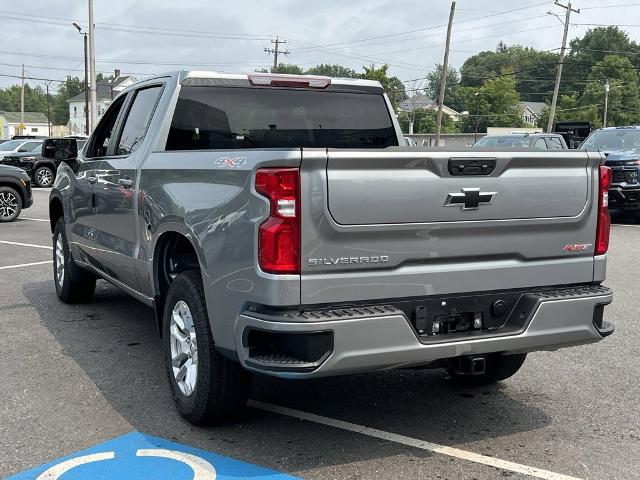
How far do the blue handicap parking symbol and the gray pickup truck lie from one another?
1.00ft

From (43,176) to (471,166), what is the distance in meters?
23.7

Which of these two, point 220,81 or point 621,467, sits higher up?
point 220,81

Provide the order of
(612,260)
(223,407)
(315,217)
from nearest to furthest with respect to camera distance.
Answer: (315,217) < (223,407) < (612,260)

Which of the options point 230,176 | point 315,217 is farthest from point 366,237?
point 230,176

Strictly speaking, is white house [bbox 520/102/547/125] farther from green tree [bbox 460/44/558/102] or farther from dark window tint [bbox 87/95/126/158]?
dark window tint [bbox 87/95/126/158]

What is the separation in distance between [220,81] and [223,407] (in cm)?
238

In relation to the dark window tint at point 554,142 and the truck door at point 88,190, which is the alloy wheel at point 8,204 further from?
the dark window tint at point 554,142

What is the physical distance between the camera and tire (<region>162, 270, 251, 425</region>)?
3.95 metres

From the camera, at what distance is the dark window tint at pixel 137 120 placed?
5.33m

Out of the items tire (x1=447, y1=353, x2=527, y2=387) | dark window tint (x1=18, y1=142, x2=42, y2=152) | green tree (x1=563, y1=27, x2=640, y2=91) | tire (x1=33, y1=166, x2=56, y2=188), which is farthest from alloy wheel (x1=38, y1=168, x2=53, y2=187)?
green tree (x1=563, y1=27, x2=640, y2=91)

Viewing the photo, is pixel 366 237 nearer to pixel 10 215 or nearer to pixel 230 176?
pixel 230 176

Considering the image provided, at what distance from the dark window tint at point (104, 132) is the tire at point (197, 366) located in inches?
91.4

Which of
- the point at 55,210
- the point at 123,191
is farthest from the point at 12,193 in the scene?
the point at 123,191

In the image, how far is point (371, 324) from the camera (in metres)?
3.46
